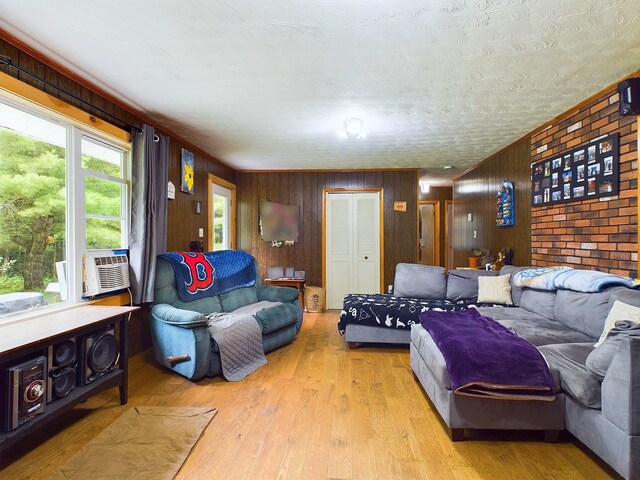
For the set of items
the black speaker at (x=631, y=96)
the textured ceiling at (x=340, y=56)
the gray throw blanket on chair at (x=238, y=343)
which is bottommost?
the gray throw blanket on chair at (x=238, y=343)

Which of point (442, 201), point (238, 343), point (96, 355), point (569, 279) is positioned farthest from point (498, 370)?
point (442, 201)

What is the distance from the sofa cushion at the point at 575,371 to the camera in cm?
176

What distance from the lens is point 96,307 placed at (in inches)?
101

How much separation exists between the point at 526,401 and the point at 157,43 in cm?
306

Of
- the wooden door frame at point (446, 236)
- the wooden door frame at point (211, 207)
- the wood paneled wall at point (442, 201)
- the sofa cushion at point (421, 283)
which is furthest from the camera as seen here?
the wood paneled wall at point (442, 201)

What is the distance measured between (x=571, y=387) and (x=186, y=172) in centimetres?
408

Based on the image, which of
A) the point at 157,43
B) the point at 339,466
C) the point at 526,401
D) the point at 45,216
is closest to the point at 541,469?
the point at 526,401

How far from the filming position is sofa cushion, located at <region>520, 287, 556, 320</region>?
2.99 m

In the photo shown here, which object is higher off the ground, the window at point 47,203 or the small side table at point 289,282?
the window at point 47,203

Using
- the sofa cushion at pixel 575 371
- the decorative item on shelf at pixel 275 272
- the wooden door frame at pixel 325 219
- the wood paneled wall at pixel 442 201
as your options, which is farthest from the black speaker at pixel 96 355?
the wood paneled wall at pixel 442 201

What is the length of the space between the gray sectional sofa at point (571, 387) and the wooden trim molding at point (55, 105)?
3085 mm

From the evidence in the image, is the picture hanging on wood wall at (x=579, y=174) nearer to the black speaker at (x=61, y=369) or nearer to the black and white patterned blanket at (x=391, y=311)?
the black and white patterned blanket at (x=391, y=311)

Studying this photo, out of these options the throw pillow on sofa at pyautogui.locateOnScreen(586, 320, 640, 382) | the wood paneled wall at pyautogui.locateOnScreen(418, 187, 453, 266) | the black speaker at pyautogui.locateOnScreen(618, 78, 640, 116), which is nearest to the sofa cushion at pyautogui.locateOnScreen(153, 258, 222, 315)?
the throw pillow on sofa at pyautogui.locateOnScreen(586, 320, 640, 382)

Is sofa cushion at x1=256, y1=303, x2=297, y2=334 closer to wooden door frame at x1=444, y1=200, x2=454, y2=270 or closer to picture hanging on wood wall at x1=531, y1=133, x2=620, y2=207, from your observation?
picture hanging on wood wall at x1=531, y1=133, x2=620, y2=207
